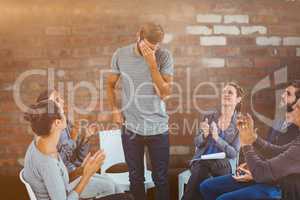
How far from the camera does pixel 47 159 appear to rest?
2.33m

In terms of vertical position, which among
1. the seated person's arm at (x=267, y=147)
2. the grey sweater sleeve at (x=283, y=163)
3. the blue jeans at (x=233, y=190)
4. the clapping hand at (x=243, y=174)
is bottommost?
the blue jeans at (x=233, y=190)

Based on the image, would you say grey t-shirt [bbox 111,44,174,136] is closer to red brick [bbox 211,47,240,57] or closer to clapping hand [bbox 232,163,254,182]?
red brick [bbox 211,47,240,57]

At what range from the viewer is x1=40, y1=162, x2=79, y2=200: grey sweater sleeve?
2.31m

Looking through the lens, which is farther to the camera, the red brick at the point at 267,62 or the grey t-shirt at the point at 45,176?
the red brick at the point at 267,62

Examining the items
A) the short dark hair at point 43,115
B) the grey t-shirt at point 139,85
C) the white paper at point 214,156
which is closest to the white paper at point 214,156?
the white paper at point 214,156

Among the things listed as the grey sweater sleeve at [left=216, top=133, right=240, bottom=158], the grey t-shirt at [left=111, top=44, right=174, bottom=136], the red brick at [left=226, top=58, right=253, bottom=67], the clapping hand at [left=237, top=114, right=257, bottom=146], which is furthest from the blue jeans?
the red brick at [left=226, top=58, right=253, bottom=67]

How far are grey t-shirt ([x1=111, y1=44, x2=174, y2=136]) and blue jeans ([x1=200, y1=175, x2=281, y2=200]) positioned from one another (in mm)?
512

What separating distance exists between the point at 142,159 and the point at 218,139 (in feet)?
1.54

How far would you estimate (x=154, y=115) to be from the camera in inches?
98.4

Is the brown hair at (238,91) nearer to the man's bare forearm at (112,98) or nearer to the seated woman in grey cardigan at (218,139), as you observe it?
the seated woman in grey cardigan at (218,139)

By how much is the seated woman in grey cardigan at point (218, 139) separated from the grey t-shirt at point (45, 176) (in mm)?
733

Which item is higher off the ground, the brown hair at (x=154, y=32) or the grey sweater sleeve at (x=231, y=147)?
the brown hair at (x=154, y=32)

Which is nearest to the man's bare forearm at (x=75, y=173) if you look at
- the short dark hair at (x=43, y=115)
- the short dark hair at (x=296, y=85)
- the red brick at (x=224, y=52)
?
the short dark hair at (x=43, y=115)

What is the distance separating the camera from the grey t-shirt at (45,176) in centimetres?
232
